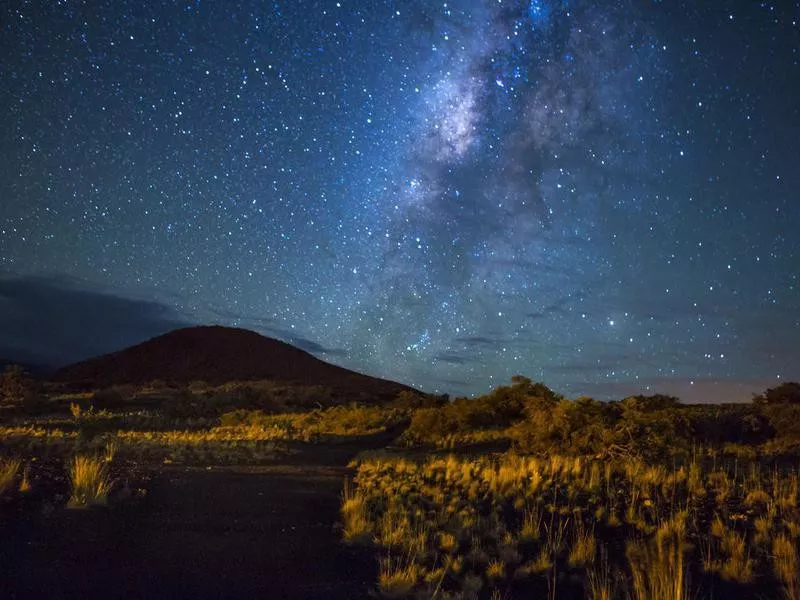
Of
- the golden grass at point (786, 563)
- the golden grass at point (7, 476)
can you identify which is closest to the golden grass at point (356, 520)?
the golden grass at point (786, 563)

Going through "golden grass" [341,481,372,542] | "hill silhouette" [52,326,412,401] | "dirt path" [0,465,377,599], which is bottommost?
"dirt path" [0,465,377,599]

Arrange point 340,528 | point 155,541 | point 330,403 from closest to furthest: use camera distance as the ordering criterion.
Answer: point 155,541
point 340,528
point 330,403

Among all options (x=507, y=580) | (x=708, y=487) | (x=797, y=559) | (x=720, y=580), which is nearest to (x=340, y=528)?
(x=507, y=580)

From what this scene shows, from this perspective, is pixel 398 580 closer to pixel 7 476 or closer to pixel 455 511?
pixel 455 511

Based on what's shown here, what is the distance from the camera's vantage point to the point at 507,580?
800 cm

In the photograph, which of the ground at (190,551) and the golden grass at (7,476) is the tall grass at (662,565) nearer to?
the ground at (190,551)

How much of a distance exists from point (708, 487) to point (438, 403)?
30.4 m

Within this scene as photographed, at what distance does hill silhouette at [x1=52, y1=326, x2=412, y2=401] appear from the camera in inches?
3182

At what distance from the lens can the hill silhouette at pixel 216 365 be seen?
80812 mm

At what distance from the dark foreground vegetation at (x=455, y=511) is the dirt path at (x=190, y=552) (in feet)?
0.13

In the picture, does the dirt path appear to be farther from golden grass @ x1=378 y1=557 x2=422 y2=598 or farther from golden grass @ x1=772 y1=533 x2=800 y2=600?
golden grass @ x1=772 y1=533 x2=800 y2=600

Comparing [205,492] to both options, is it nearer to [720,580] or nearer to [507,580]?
[507,580]

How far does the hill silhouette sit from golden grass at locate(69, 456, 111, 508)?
59.8m

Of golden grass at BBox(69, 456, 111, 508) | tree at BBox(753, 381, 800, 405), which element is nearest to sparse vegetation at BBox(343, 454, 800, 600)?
golden grass at BBox(69, 456, 111, 508)
